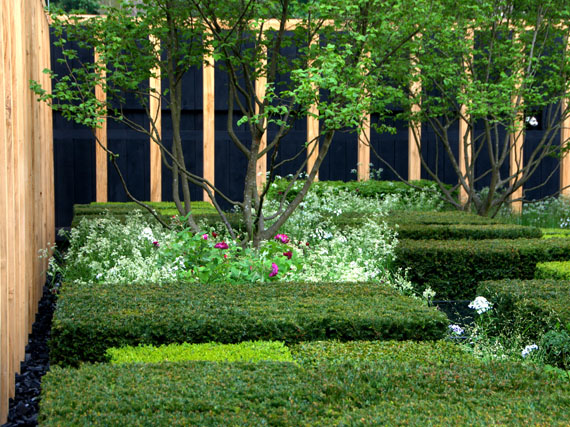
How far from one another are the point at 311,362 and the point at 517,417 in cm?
113

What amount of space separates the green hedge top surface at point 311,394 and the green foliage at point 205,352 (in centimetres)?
25

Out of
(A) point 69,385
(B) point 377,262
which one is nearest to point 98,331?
(A) point 69,385

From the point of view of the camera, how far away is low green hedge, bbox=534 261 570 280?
6.30 meters

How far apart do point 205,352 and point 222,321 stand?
283mm

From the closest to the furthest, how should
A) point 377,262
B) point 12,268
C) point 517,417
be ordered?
point 517,417 < point 12,268 < point 377,262

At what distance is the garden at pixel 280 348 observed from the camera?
9.10 feet

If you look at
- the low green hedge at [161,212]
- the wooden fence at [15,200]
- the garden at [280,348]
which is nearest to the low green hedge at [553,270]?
the garden at [280,348]

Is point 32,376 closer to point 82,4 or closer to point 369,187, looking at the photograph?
point 369,187

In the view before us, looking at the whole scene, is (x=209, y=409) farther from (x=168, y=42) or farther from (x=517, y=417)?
(x=168, y=42)

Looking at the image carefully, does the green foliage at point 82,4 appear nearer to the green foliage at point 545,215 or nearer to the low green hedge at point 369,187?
the low green hedge at point 369,187

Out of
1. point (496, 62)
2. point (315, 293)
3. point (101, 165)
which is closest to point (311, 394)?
point (315, 293)

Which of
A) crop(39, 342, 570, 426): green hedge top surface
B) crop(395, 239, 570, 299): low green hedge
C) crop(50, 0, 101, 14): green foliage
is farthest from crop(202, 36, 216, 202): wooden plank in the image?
crop(39, 342, 570, 426): green hedge top surface

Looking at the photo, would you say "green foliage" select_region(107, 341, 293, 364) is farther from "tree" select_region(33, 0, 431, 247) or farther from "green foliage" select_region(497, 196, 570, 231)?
"green foliage" select_region(497, 196, 570, 231)

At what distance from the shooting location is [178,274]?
5.58m
